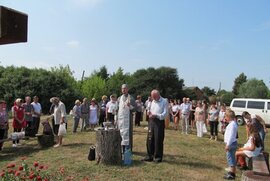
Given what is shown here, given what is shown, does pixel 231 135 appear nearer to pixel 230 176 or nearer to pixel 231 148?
pixel 231 148

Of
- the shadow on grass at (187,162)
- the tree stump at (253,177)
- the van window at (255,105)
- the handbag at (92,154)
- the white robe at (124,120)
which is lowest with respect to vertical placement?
the shadow on grass at (187,162)

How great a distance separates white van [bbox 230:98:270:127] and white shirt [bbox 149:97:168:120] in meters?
16.6

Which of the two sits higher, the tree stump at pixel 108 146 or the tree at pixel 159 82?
the tree at pixel 159 82

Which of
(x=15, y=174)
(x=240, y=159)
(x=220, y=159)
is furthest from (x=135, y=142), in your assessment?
(x=15, y=174)

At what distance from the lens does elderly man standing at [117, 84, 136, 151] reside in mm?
9648

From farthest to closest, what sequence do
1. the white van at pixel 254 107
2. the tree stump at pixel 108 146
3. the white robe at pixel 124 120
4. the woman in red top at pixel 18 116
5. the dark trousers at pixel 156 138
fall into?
the white van at pixel 254 107 → the woman in red top at pixel 18 116 → the white robe at pixel 124 120 → the dark trousers at pixel 156 138 → the tree stump at pixel 108 146

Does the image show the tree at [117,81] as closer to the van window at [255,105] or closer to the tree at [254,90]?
the tree at [254,90]

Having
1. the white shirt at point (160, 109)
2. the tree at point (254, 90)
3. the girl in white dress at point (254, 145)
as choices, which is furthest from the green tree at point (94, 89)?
the girl in white dress at point (254, 145)

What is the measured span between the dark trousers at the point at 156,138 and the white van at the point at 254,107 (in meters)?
16.6

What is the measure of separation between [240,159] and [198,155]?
1799 millimetres

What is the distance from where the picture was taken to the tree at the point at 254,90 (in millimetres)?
75250

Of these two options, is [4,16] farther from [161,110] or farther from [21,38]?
[161,110]

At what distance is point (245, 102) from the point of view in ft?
84.5

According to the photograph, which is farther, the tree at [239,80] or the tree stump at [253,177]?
the tree at [239,80]
